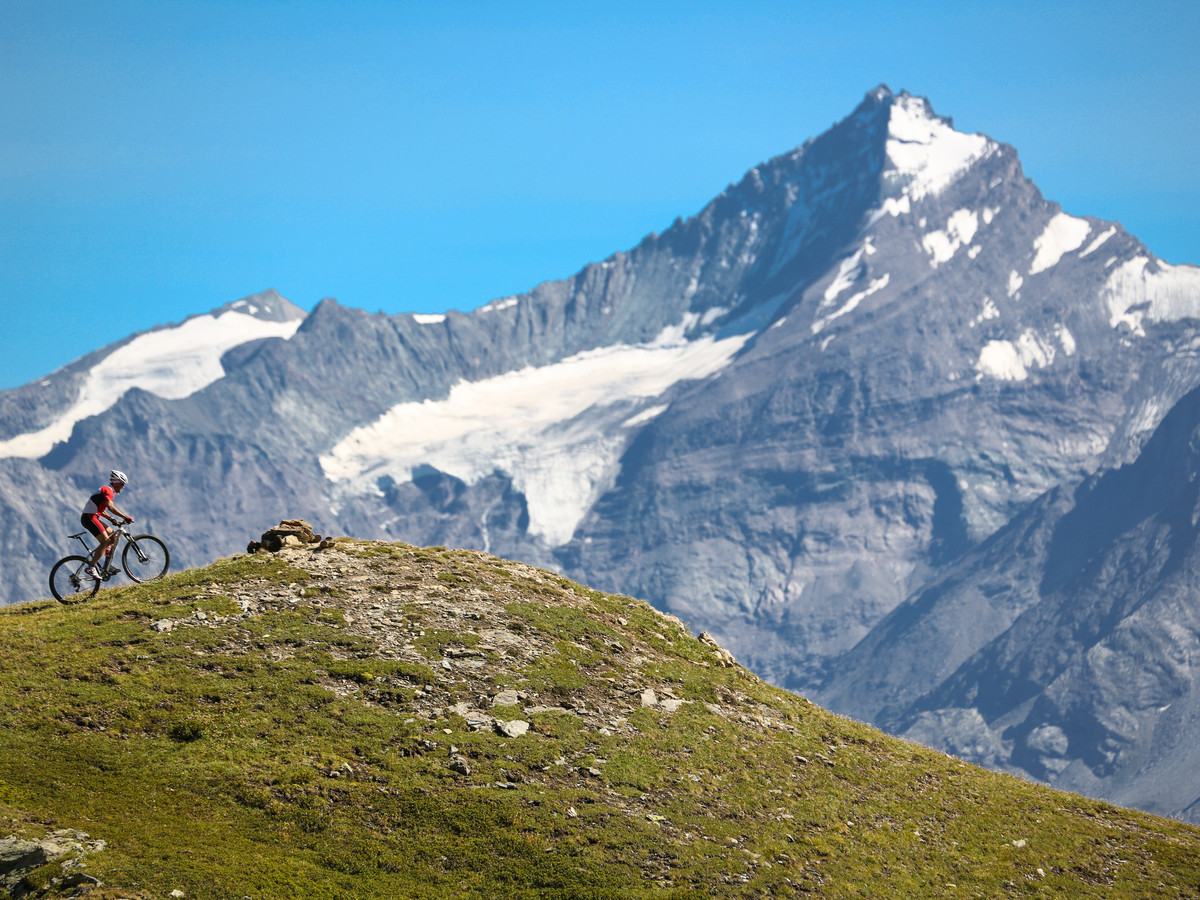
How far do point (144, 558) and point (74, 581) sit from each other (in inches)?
96.3

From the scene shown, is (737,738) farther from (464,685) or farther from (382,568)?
(382,568)

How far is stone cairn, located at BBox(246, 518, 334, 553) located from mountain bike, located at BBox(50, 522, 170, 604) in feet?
13.1

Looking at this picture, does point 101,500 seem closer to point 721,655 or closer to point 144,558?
point 144,558

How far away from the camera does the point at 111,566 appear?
38.6m

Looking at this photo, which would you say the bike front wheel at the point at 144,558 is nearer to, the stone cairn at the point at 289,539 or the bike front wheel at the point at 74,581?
the bike front wheel at the point at 74,581

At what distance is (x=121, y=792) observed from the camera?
27719mm

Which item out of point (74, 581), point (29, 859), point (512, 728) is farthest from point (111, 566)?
point (29, 859)

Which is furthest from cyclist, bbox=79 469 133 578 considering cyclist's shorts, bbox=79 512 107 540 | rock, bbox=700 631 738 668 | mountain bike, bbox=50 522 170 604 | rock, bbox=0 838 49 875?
rock, bbox=700 631 738 668

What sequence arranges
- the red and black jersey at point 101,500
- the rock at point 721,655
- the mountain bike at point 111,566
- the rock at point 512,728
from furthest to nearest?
the rock at point 721,655, the mountain bike at point 111,566, the red and black jersey at point 101,500, the rock at point 512,728

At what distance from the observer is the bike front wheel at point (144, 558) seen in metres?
39.4

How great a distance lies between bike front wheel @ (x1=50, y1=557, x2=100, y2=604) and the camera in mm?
37969

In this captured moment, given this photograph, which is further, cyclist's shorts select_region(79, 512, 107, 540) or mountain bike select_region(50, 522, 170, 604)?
mountain bike select_region(50, 522, 170, 604)

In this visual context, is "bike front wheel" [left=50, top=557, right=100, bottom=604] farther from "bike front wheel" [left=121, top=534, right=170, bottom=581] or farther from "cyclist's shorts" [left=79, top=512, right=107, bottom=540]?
"bike front wheel" [left=121, top=534, right=170, bottom=581]

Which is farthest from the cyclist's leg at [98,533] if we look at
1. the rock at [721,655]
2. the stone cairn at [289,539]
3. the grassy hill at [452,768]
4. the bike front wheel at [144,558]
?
the rock at [721,655]
